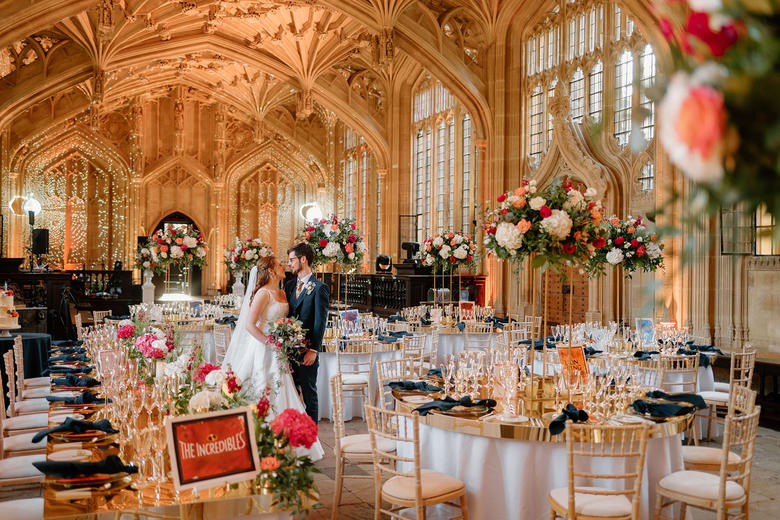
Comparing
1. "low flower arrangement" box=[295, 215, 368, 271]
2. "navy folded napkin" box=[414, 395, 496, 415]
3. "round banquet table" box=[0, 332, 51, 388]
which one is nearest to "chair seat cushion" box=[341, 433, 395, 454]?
"navy folded napkin" box=[414, 395, 496, 415]

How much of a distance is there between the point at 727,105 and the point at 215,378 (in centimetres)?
246

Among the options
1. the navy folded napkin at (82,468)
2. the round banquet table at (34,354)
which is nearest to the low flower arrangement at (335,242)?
the round banquet table at (34,354)

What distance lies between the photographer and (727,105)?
78 centimetres

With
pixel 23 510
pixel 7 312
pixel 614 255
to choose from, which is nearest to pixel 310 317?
pixel 23 510

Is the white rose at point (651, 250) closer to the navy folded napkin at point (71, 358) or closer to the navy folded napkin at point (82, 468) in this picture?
the navy folded napkin at point (71, 358)

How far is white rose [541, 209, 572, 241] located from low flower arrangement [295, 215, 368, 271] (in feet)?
15.1

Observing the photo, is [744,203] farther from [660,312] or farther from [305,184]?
[305,184]

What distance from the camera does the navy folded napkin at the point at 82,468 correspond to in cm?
261

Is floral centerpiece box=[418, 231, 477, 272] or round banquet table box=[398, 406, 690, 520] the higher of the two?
floral centerpiece box=[418, 231, 477, 272]

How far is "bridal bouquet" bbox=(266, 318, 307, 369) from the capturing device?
5.02m

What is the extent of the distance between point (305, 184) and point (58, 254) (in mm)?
9763

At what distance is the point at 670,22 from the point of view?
33.2 inches

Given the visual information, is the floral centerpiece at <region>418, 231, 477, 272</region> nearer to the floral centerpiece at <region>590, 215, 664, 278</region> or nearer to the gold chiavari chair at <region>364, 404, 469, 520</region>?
the floral centerpiece at <region>590, 215, 664, 278</region>

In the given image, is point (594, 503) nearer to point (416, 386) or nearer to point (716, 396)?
point (416, 386)
